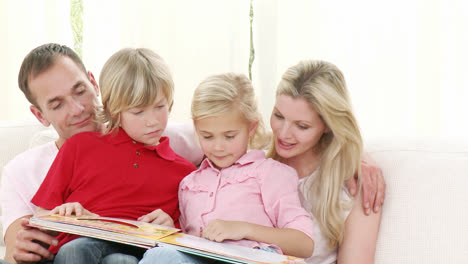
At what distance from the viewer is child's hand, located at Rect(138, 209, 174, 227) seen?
1.62 metres

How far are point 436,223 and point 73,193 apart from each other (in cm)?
Result: 106

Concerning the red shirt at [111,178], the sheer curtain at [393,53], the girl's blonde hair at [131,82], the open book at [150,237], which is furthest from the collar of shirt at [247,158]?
the sheer curtain at [393,53]

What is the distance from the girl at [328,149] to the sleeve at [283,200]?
0.10 meters

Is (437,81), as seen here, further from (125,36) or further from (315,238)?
(125,36)

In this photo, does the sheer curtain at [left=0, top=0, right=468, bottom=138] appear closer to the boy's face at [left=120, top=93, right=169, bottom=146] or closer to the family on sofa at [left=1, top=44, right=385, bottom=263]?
the family on sofa at [left=1, top=44, right=385, bottom=263]

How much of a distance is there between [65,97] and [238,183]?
657 mm

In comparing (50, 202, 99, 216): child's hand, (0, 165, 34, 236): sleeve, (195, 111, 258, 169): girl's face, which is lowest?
(0, 165, 34, 236): sleeve

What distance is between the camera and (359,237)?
5.57ft

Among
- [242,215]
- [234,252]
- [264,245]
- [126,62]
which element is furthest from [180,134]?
[234,252]

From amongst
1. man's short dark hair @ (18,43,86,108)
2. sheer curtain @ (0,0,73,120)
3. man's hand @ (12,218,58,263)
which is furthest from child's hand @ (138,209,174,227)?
sheer curtain @ (0,0,73,120)

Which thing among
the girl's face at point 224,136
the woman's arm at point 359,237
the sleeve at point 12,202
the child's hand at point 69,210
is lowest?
the woman's arm at point 359,237

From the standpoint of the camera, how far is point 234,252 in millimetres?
1303

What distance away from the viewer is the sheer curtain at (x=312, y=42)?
2400 mm

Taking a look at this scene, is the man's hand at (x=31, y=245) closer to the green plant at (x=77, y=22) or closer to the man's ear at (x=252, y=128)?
the man's ear at (x=252, y=128)
